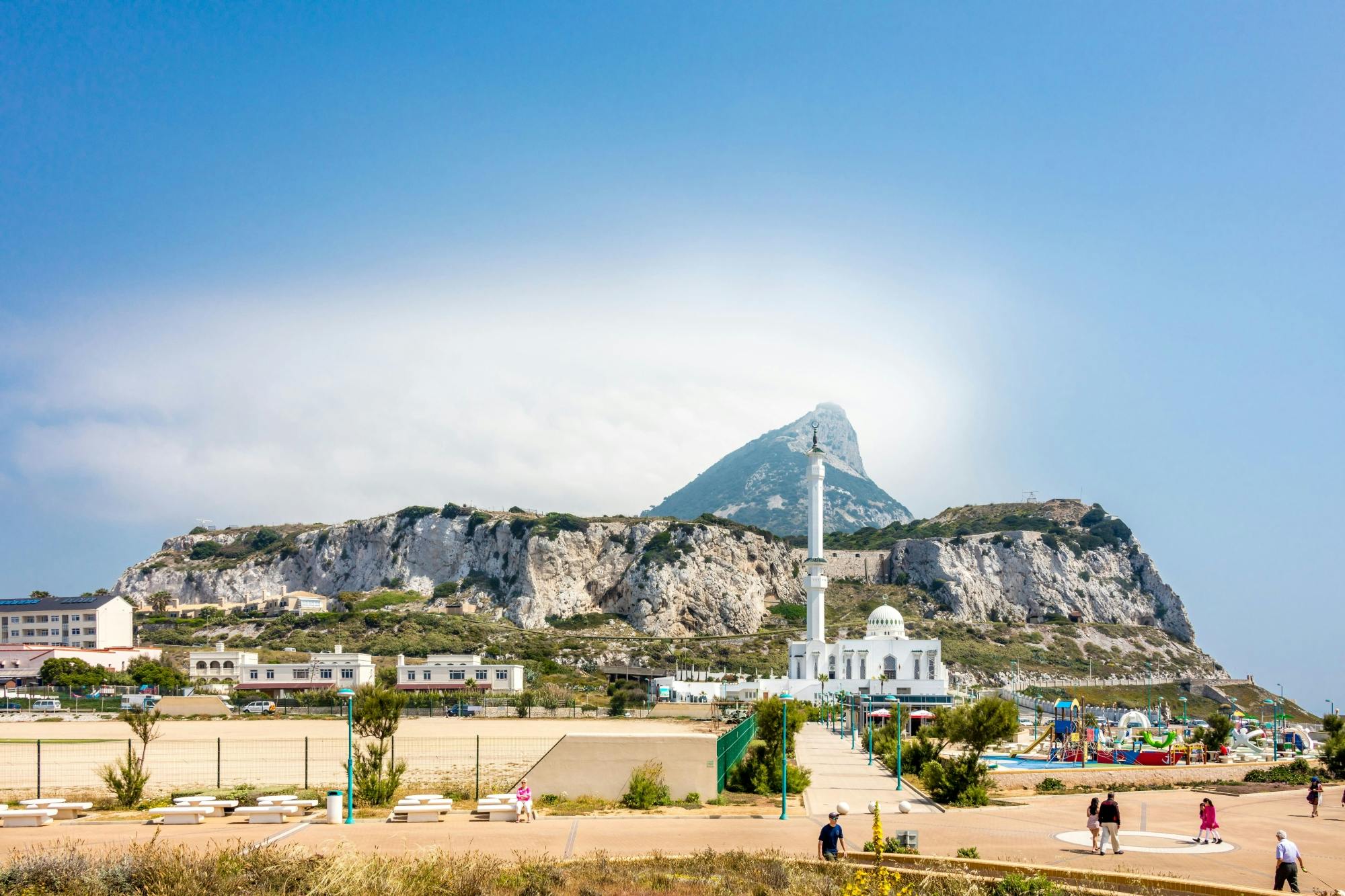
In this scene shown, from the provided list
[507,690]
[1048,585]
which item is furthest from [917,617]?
[507,690]

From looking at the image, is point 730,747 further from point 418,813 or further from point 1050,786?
point 1050,786

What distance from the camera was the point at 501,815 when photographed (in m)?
21.4

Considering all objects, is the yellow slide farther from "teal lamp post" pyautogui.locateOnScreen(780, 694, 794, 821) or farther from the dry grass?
the dry grass

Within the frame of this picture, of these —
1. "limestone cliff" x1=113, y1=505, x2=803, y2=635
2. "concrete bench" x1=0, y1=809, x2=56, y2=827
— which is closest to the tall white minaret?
"limestone cliff" x1=113, y1=505, x2=803, y2=635

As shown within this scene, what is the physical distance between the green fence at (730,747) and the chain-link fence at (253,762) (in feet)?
18.7

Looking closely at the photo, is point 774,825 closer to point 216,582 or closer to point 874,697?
point 874,697

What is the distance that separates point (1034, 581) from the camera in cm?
13662

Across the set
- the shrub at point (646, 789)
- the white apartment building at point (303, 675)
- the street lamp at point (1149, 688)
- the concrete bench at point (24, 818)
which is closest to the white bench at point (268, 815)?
the concrete bench at point (24, 818)

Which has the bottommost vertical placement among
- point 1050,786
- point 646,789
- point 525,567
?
point 1050,786

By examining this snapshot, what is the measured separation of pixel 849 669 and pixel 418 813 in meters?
67.9

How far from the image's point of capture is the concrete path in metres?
24.9

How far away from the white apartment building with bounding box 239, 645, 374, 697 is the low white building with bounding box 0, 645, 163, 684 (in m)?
11.7

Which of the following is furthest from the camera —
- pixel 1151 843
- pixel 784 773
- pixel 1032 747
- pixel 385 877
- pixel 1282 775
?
pixel 1032 747

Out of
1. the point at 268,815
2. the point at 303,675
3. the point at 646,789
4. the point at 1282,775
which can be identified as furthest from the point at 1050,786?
the point at 303,675
